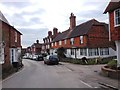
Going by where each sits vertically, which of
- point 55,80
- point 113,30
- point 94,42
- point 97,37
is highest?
point 97,37

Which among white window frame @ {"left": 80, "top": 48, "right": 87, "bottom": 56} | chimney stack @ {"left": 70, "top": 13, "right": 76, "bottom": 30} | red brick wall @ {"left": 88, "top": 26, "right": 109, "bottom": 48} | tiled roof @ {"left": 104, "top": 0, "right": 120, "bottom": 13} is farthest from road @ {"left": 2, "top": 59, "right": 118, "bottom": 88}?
chimney stack @ {"left": 70, "top": 13, "right": 76, "bottom": 30}

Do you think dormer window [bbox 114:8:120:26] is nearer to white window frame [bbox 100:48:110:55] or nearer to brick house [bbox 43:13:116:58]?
brick house [bbox 43:13:116:58]

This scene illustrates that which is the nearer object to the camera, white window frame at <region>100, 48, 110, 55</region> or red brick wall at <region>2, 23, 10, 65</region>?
red brick wall at <region>2, 23, 10, 65</region>

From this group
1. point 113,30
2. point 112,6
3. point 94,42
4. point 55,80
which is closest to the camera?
point 55,80

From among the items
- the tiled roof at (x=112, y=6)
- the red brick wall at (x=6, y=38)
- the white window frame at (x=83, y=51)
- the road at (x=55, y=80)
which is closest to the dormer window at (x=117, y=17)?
the tiled roof at (x=112, y=6)

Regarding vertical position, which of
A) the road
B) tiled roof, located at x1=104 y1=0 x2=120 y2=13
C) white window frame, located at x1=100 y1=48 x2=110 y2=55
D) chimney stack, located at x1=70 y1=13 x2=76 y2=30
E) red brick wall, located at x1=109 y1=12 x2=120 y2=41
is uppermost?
chimney stack, located at x1=70 y1=13 x2=76 y2=30

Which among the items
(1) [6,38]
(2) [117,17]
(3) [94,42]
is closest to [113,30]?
(2) [117,17]

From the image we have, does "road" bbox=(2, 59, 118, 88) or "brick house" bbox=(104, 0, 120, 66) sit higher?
"brick house" bbox=(104, 0, 120, 66)

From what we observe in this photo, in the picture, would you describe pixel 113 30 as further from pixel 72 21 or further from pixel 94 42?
pixel 72 21

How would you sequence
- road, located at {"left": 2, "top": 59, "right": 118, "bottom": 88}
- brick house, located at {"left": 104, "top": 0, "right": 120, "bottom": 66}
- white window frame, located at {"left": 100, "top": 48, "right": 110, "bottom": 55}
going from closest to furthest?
road, located at {"left": 2, "top": 59, "right": 118, "bottom": 88} → brick house, located at {"left": 104, "top": 0, "right": 120, "bottom": 66} → white window frame, located at {"left": 100, "top": 48, "right": 110, "bottom": 55}

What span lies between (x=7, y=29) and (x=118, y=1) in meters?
15.5

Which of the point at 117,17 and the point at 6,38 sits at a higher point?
the point at 117,17

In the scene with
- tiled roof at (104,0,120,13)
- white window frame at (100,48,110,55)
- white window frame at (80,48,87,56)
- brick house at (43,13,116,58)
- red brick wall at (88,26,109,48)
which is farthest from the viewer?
white window frame at (100,48,110,55)

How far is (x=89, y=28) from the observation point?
46.5 m
